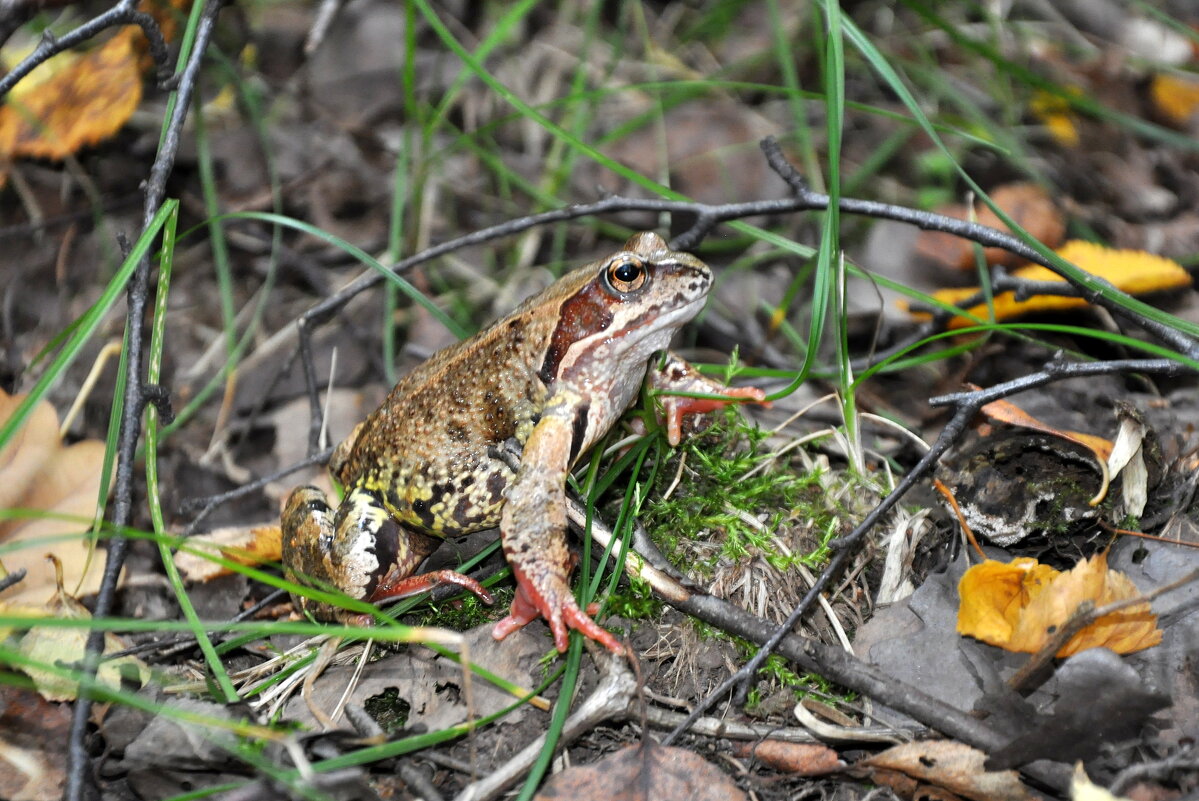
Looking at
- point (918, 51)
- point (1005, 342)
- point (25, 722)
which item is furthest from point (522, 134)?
point (25, 722)

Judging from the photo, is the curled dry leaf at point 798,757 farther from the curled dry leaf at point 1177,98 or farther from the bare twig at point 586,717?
the curled dry leaf at point 1177,98

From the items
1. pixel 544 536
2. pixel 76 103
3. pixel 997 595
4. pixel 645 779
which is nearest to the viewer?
pixel 645 779

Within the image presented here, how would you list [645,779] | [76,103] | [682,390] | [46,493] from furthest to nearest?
[76,103], [46,493], [682,390], [645,779]

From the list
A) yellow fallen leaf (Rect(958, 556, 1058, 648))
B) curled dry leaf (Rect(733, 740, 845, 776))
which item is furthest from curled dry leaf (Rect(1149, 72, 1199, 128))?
curled dry leaf (Rect(733, 740, 845, 776))

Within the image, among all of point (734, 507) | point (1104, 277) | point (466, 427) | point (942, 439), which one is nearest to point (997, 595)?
point (942, 439)

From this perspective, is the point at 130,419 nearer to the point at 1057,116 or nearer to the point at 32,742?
the point at 32,742

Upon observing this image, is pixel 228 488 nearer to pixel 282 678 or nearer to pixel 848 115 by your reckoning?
pixel 282 678

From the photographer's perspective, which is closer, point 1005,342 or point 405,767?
point 405,767
